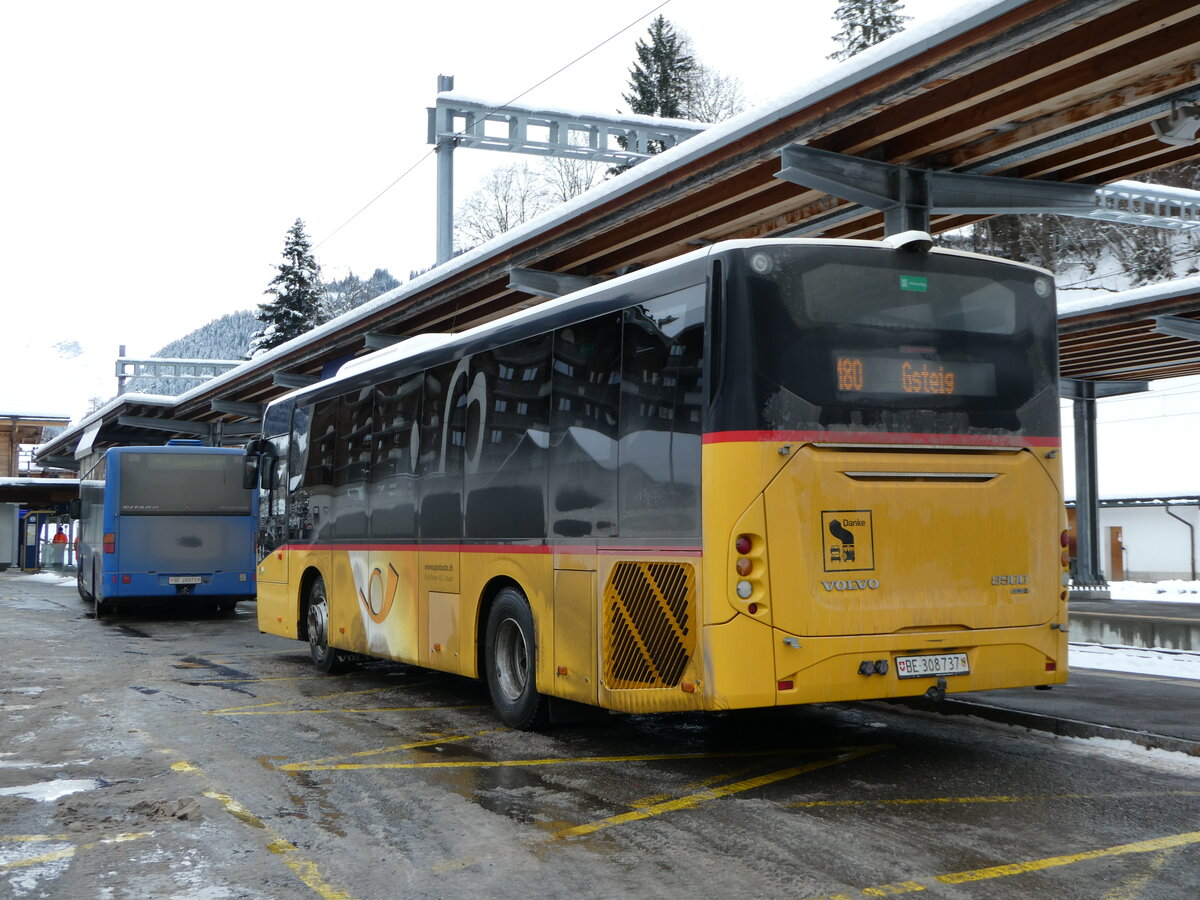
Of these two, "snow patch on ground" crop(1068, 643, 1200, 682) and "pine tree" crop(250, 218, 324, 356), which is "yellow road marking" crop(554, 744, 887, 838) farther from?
"pine tree" crop(250, 218, 324, 356)

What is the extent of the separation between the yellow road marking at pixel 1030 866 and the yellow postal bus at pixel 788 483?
1744 millimetres

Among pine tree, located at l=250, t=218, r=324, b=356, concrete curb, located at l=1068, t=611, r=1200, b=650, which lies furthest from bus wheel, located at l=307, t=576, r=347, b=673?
pine tree, located at l=250, t=218, r=324, b=356

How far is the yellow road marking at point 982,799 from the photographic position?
6676mm

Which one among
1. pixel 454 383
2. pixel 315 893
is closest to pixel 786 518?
pixel 315 893

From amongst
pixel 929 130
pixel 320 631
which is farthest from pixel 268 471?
pixel 929 130

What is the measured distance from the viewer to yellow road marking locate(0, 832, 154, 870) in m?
5.60

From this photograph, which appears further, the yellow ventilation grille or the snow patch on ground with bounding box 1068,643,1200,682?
the snow patch on ground with bounding box 1068,643,1200,682

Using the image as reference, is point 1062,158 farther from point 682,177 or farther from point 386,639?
point 386,639

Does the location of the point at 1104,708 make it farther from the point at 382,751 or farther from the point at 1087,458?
the point at 1087,458

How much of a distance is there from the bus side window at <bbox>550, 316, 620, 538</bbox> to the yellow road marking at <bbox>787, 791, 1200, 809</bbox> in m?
2.14

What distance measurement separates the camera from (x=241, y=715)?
1012 centimetres

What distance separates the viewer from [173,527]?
21844mm

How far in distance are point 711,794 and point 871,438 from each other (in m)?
2.21

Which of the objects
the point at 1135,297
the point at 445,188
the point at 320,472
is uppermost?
the point at 445,188
